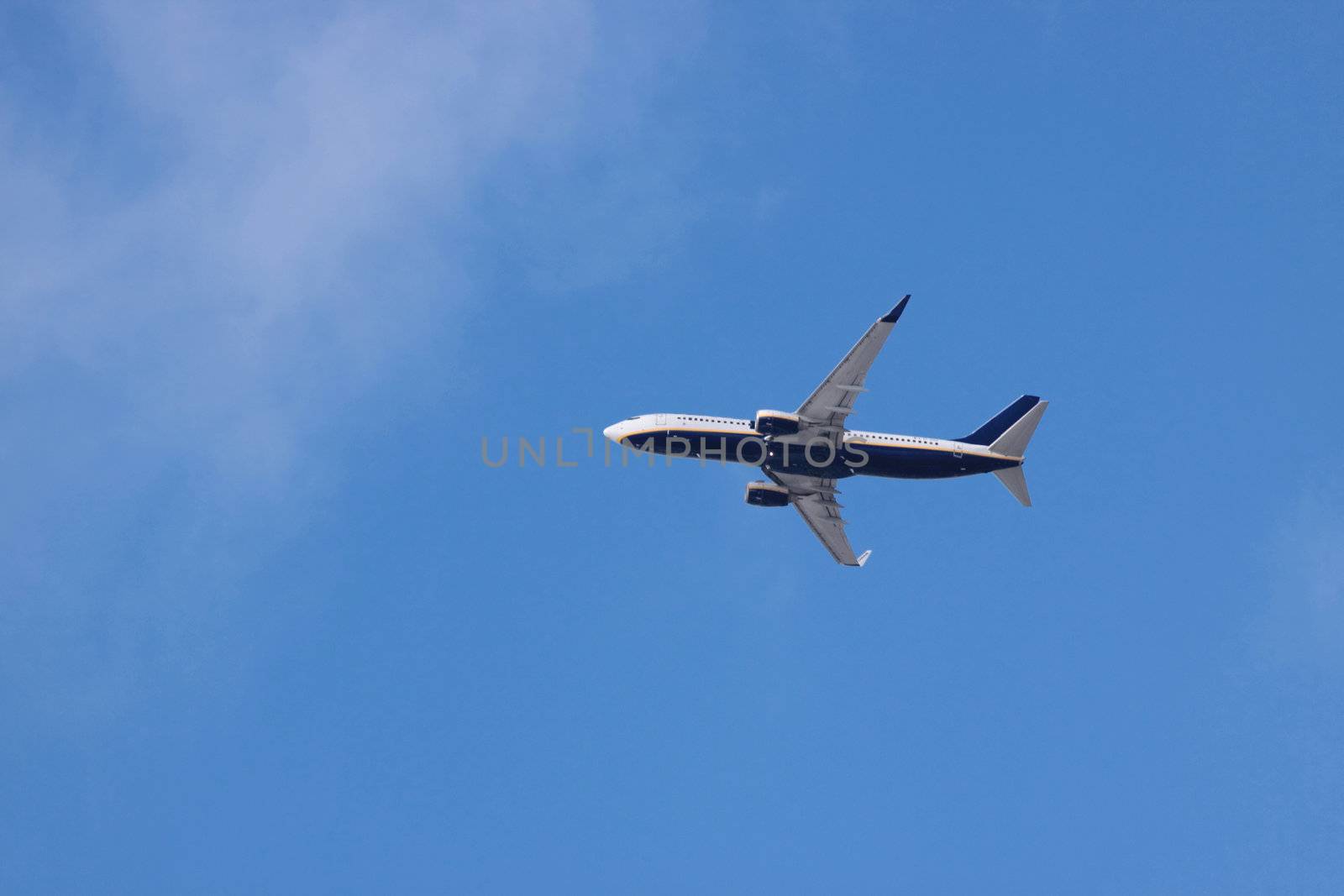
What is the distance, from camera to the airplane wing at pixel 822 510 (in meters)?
122

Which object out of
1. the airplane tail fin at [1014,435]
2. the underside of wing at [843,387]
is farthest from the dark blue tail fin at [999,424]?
→ the underside of wing at [843,387]

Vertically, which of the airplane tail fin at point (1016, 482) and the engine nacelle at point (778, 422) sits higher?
the engine nacelle at point (778, 422)

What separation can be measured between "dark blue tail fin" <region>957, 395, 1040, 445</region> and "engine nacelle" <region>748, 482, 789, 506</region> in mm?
14326

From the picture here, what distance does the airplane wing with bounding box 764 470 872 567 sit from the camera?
122 meters

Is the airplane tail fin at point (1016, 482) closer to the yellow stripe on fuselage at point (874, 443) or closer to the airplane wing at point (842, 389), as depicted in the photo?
the yellow stripe on fuselage at point (874, 443)

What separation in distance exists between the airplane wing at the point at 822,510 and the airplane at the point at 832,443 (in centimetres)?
444

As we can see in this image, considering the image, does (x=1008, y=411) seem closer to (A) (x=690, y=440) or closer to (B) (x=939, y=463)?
(B) (x=939, y=463)

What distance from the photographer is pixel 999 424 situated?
116000 mm

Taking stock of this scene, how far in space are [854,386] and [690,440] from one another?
12.7m

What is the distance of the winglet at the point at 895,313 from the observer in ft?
343

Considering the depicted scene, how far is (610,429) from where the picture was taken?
118625 millimetres

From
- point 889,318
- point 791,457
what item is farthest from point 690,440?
point 889,318

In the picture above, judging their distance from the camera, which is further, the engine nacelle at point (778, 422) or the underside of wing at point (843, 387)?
the engine nacelle at point (778, 422)

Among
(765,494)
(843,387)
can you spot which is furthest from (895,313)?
(765,494)
